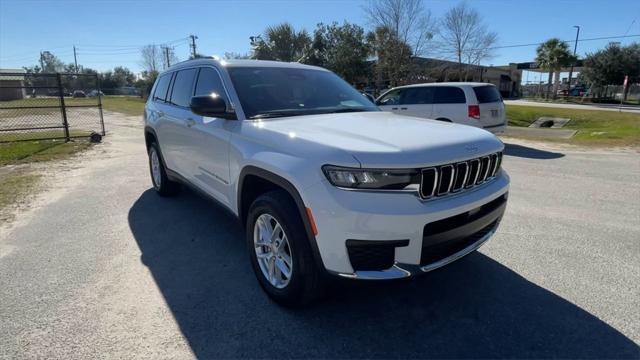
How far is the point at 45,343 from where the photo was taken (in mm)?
2570

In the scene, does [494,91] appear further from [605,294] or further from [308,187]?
[308,187]

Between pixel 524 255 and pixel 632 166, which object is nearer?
pixel 524 255

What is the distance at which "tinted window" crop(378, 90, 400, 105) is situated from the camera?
39.3ft

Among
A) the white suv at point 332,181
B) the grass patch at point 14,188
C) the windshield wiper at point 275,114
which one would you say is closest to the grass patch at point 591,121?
the white suv at point 332,181

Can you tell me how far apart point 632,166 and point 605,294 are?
21.6 feet

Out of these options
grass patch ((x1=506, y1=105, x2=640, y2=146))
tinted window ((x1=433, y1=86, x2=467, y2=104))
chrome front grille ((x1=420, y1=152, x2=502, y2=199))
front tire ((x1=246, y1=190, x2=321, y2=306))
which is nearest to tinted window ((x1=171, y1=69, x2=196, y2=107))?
front tire ((x1=246, y1=190, x2=321, y2=306))

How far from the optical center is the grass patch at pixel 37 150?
9.30 metres

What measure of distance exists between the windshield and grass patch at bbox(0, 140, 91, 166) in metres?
7.96

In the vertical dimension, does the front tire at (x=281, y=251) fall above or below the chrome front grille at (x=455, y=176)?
below

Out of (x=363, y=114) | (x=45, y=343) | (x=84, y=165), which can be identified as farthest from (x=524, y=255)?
(x=84, y=165)

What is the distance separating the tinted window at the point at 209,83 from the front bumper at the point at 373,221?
68.2 inches

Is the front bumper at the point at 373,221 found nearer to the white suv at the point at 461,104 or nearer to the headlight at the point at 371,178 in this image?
the headlight at the point at 371,178

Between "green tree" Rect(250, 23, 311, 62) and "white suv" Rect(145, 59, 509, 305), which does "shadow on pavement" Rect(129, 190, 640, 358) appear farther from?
"green tree" Rect(250, 23, 311, 62)

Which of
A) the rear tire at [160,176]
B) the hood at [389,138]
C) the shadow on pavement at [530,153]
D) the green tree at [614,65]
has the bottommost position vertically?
the shadow on pavement at [530,153]
